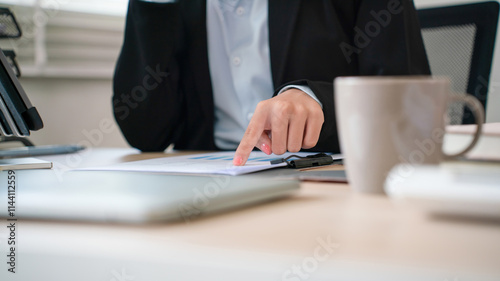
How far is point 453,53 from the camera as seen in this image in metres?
1.27

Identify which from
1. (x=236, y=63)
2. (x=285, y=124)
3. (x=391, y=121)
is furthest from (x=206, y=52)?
(x=391, y=121)

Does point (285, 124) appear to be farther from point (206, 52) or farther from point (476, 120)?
point (206, 52)

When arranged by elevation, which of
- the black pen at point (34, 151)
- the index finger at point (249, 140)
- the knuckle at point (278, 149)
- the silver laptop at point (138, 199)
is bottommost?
the black pen at point (34, 151)

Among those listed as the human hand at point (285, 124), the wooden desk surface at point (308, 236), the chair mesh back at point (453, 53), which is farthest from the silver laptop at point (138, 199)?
the chair mesh back at point (453, 53)

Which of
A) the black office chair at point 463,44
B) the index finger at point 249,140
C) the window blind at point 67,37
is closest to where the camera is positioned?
the index finger at point 249,140

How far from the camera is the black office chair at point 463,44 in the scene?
121 centimetres

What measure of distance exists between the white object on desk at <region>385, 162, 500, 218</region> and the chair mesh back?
40.1 inches

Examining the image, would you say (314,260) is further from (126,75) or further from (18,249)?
(126,75)

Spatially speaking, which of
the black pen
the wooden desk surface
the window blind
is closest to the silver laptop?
the wooden desk surface

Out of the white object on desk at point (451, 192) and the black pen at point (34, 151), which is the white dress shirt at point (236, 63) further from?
the white object on desk at point (451, 192)

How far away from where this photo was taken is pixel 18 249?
0.86ft

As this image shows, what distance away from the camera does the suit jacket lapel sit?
1.09 metres

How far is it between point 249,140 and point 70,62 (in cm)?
127

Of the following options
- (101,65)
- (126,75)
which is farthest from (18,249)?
(101,65)
